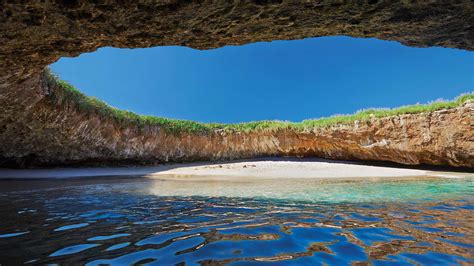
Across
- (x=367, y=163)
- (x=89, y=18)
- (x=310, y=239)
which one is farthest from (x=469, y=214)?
(x=367, y=163)

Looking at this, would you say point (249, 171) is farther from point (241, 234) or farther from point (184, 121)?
point (241, 234)

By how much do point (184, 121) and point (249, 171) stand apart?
476 centimetres

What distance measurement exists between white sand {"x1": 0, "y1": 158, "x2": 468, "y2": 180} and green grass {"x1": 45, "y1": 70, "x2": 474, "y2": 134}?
6.04 feet

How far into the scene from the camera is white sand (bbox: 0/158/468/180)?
1135 cm

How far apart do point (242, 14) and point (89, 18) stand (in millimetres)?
1574

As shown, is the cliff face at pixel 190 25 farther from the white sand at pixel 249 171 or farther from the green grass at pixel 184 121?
the white sand at pixel 249 171

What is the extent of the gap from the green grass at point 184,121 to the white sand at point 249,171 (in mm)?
1840

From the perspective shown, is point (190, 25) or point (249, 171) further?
point (249, 171)

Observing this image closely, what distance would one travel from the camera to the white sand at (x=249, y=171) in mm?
11352

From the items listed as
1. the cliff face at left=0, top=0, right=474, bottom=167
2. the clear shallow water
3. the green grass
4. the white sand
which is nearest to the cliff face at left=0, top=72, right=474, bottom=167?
the green grass

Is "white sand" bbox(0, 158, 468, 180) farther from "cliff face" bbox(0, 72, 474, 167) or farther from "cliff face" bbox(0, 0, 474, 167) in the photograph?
"cliff face" bbox(0, 0, 474, 167)

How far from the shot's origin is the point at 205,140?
50.5 ft

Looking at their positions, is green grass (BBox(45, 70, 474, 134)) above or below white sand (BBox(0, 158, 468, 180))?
above

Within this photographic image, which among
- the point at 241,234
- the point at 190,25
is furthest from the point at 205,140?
the point at 241,234
